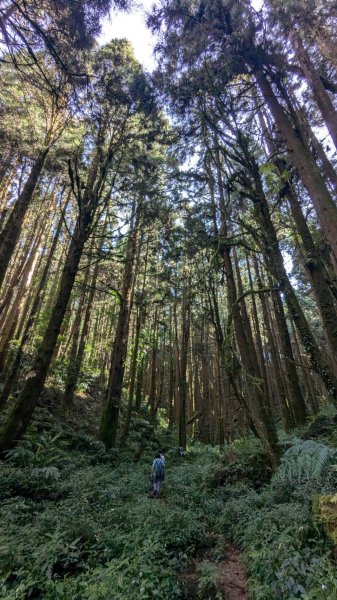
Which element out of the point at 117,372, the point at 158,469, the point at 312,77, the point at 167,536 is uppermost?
the point at 312,77

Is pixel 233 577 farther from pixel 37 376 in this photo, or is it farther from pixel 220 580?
pixel 37 376

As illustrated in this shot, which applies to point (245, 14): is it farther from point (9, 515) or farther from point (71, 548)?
point (9, 515)

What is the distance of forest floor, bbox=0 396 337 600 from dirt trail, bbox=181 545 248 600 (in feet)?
0.05

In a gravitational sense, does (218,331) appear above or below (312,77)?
below

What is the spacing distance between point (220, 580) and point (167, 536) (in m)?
1.08

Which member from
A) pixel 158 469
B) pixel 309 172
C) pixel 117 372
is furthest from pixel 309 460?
pixel 117 372

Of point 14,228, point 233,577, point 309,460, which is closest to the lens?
point 233,577

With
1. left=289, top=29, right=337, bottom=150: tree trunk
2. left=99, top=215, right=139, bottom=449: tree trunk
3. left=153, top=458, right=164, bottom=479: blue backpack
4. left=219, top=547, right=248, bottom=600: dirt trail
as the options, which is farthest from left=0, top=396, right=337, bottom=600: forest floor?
left=289, top=29, right=337, bottom=150: tree trunk

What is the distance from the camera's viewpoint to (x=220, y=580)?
393cm

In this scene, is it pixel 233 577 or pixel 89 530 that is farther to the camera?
pixel 89 530

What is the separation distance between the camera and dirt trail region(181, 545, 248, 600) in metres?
3.67

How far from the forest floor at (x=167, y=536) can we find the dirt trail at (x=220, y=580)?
15 mm

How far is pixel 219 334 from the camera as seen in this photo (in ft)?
31.2

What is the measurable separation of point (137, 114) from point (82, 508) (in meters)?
9.69
